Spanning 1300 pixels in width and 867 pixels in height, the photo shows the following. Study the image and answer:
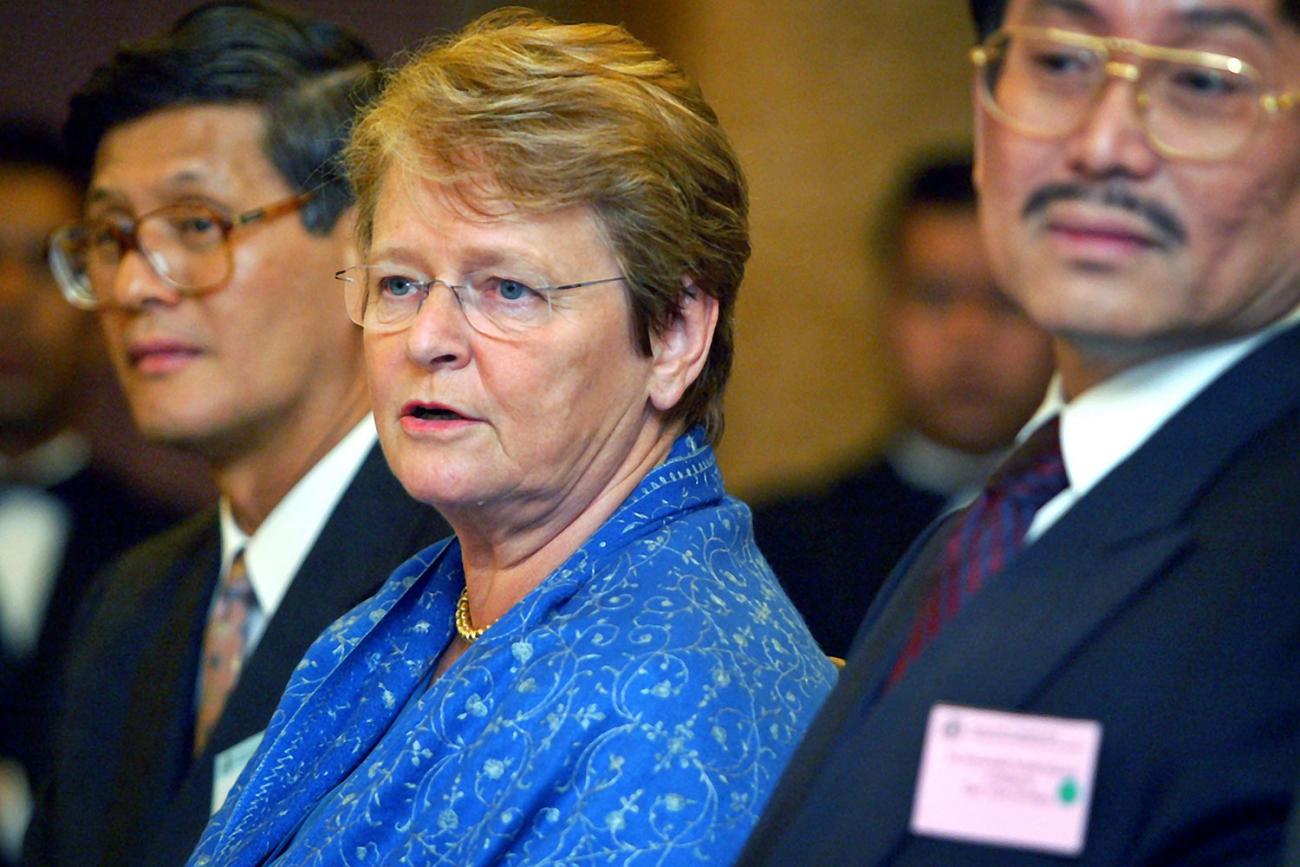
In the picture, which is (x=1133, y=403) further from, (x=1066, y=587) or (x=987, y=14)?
(x=987, y=14)

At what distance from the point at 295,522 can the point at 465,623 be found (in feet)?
2.88

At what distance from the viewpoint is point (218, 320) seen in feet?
9.70

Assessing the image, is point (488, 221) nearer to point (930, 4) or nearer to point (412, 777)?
point (412, 777)

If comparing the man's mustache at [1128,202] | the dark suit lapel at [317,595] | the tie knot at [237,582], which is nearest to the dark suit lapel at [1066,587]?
the man's mustache at [1128,202]

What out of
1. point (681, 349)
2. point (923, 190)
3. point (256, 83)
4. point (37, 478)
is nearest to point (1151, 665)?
point (681, 349)

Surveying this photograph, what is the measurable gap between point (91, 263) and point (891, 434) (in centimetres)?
165

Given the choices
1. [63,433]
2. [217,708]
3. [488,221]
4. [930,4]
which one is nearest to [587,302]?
[488,221]

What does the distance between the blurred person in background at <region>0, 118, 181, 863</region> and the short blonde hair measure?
2.04 metres

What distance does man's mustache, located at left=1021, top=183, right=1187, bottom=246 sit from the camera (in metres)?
1.34

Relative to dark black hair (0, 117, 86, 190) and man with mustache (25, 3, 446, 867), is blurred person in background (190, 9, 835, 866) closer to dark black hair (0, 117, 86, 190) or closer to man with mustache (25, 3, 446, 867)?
man with mustache (25, 3, 446, 867)

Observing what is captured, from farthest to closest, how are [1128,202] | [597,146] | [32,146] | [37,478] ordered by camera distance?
[32,146] < [37,478] < [597,146] < [1128,202]

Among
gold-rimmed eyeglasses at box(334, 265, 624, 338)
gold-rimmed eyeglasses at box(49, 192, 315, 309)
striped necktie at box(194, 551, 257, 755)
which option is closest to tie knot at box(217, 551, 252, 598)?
striped necktie at box(194, 551, 257, 755)

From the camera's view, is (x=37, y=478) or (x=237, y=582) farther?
(x=37, y=478)

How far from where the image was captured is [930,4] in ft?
12.4
